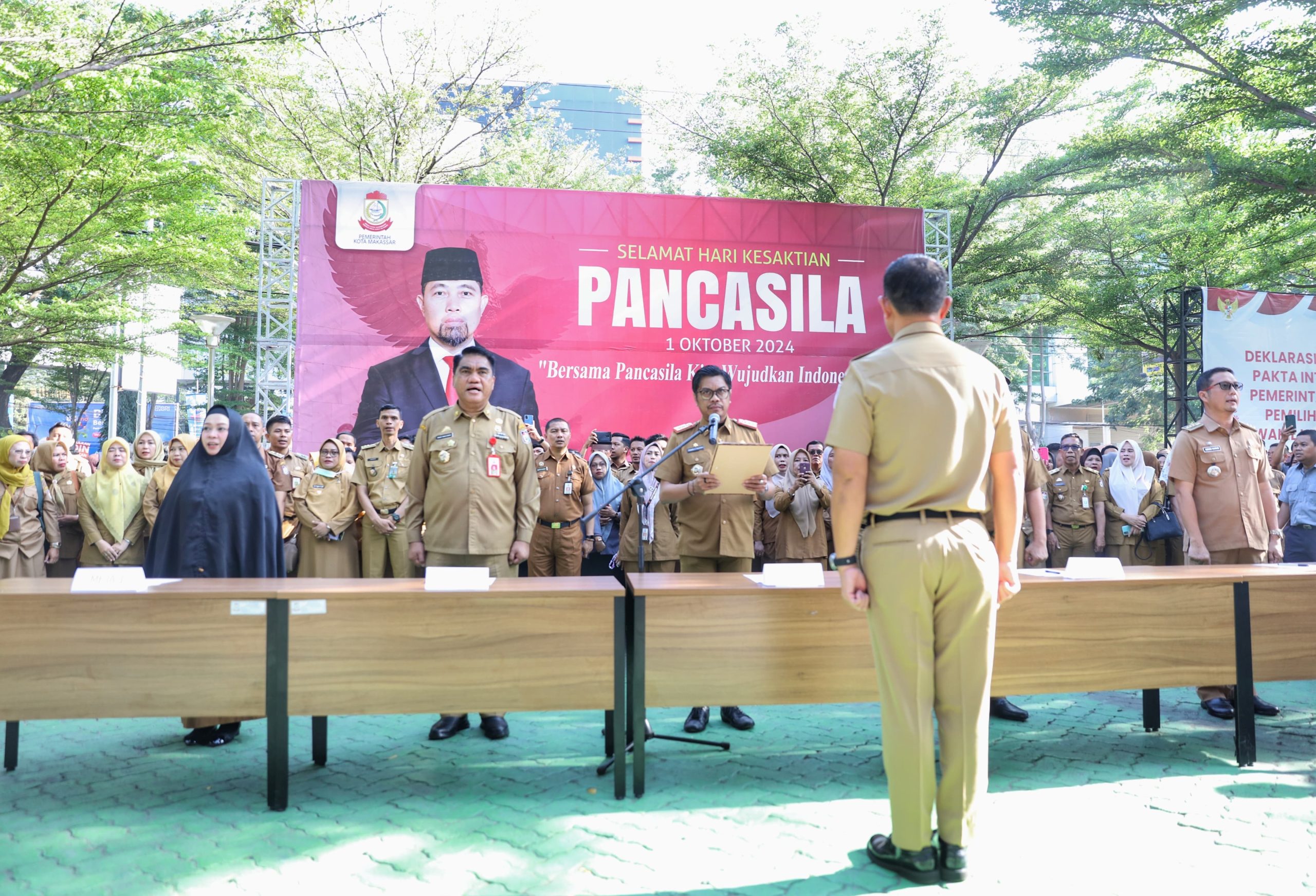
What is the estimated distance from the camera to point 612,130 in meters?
50.0

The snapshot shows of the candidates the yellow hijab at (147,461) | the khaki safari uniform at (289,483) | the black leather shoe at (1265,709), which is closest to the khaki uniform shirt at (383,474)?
the khaki safari uniform at (289,483)

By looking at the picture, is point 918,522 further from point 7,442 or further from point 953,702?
point 7,442

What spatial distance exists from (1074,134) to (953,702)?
12.1m

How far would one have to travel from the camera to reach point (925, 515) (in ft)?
8.20

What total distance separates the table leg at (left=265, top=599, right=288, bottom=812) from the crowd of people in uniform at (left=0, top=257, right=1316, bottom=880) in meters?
0.62

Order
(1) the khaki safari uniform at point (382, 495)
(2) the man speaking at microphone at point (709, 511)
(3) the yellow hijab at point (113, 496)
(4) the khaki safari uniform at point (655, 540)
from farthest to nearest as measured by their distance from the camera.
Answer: (3) the yellow hijab at point (113, 496)
(1) the khaki safari uniform at point (382, 495)
(4) the khaki safari uniform at point (655, 540)
(2) the man speaking at microphone at point (709, 511)

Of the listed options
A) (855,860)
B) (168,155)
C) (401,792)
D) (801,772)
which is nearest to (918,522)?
(855,860)

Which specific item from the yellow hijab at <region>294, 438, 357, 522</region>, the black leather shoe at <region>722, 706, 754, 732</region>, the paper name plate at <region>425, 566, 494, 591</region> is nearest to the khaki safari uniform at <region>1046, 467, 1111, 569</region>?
the black leather shoe at <region>722, 706, 754, 732</region>

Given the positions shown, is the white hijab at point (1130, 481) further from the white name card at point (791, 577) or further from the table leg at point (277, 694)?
the table leg at point (277, 694)

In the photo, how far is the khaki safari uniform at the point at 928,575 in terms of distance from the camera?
246 centimetres

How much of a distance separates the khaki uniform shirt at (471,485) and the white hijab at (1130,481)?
588 cm

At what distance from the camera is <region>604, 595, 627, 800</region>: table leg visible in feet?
10.5

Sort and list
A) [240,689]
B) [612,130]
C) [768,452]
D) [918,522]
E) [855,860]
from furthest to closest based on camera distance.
A: 1. [612,130]
2. [768,452]
3. [240,689]
4. [855,860]
5. [918,522]

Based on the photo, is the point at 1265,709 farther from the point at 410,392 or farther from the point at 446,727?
the point at 410,392
